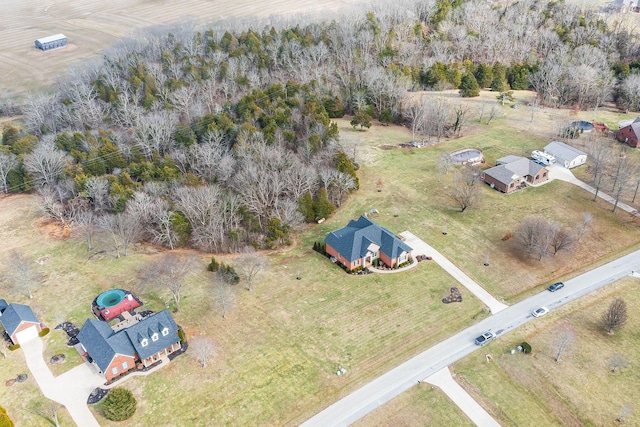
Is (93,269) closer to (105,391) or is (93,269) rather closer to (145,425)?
(105,391)

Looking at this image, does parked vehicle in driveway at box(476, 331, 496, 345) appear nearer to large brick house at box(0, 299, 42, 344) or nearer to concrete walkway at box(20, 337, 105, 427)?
concrete walkway at box(20, 337, 105, 427)

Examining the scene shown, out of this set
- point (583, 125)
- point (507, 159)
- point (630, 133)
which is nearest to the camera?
point (507, 159)

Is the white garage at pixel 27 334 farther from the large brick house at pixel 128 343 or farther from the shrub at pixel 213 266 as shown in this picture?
the shrub at pixel 213 266

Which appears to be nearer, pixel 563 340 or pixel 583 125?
pixel 563 340

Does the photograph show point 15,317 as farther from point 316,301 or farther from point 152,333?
point 316,301

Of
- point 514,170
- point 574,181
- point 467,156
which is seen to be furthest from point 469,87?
point 574,181

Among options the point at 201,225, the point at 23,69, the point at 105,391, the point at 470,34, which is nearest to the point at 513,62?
the point at 470,34
